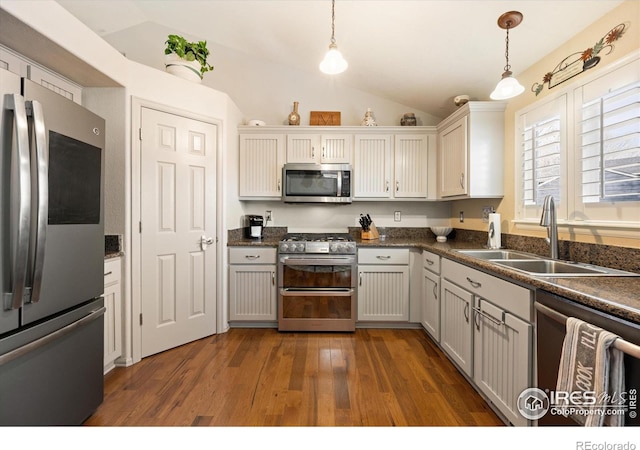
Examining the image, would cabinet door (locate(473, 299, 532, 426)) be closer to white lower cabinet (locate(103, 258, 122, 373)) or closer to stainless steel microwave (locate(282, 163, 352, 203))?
stainless steel microwave (locate(282, 163, 352, 203))

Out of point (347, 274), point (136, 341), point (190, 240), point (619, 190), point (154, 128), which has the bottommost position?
point (136, 341)

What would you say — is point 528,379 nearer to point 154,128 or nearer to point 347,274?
point 347,274

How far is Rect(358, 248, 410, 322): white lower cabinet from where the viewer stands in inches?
109

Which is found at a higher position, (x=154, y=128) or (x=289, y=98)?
(x=289, y=98)

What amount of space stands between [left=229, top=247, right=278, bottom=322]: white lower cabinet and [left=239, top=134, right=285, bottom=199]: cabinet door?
27.8 inches

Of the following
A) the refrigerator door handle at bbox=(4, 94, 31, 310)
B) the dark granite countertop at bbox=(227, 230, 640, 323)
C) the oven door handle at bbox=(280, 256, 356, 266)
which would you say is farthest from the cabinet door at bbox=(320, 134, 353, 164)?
the refrigerator door handle at bbox=(4, 94, 31, 310)

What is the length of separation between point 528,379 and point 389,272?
5.00 feet

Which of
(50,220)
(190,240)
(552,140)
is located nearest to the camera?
(50,220)

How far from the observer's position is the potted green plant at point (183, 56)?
2350mm

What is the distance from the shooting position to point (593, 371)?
926 mm

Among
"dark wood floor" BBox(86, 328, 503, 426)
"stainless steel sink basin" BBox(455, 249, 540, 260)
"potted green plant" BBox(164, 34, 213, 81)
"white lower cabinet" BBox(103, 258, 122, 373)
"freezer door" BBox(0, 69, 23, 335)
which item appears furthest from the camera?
"potted green plant" BBox(164, 34, 213, 81)

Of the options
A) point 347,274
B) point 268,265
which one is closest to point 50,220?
point 268,265

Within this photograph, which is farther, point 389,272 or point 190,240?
point 389,272

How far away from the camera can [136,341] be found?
2154 millimetres
